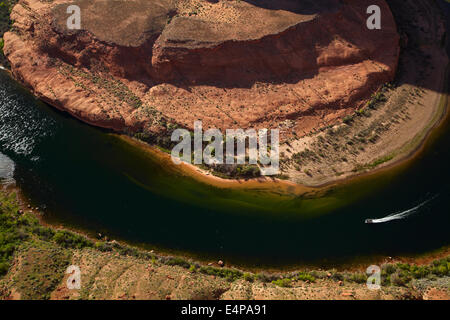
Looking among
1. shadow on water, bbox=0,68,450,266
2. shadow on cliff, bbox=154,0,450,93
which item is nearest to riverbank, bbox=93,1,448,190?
shadow on cliff, bbox=154,0,450,93

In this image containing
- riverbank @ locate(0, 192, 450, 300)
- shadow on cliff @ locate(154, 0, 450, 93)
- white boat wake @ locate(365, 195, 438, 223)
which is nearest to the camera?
riverbank @ locate(0, 192, 450, 300)

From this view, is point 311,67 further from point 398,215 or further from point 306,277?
point 306,277

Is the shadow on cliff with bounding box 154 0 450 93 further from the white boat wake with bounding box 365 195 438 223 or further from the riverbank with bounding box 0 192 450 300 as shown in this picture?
the riverbank with bounding box 0 192 450 300

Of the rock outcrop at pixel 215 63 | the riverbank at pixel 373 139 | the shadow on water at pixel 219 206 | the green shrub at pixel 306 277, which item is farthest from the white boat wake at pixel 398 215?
the rock outcrop at pixel 215 63

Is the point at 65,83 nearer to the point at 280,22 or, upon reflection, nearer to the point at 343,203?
the point at 280,22

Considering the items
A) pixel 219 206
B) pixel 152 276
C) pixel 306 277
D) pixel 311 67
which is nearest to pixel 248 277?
pixel 306 277

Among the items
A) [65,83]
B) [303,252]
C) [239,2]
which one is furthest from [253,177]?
[65,83]
